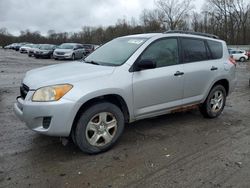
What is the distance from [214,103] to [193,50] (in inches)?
52.0

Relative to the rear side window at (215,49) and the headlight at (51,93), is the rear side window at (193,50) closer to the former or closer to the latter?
the rear side window at (215,49)

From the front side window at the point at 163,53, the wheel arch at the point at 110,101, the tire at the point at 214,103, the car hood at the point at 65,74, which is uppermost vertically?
the front side window at the point at 163,53

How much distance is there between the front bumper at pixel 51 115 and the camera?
387 centimetres

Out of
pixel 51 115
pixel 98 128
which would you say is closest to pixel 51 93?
pixel 51 115

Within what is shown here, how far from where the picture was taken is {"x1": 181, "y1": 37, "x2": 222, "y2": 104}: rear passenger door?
5496mm

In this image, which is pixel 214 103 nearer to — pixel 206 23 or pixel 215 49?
pixel 215 49

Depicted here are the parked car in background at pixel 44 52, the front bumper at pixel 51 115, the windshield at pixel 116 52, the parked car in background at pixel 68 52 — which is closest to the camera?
the front bumper at pixel 51 115

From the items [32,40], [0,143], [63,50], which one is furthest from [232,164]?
[32,40]

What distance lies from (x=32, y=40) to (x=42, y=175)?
8697 cm

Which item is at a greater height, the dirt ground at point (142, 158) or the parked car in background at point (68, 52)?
the parked car in background at point (68, 52)

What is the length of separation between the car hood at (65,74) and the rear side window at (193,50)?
1.73 metres

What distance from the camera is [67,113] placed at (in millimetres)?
3906

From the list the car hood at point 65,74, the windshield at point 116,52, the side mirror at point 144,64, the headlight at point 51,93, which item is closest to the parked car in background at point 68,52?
the windshield at point 116,52

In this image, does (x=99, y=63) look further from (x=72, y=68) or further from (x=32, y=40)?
(x=32, y=40)
